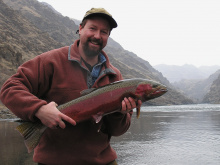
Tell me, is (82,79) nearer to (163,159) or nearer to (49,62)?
(49,62)

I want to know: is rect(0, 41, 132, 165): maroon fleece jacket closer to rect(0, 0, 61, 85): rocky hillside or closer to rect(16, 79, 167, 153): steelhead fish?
rect(16, 79, 167, 153): steelhead fish

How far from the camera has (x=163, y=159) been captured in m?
10.4

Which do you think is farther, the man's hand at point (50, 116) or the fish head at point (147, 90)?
the fish head at point (147, 90)

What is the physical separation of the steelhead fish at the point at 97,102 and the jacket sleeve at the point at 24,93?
0.47 feet

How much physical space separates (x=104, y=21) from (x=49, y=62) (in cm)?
78

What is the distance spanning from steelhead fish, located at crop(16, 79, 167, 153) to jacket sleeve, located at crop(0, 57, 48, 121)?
143mm

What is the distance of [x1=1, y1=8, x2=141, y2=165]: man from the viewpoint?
2.20 meters

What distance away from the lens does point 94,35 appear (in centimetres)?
269

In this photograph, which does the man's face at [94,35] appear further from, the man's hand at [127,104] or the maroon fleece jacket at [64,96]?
the man's hand at [127,104]

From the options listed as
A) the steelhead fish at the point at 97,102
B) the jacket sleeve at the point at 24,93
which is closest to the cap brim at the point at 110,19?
the steelhead fish at the point at 97,102

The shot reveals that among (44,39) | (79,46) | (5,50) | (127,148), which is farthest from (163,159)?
(44,39)

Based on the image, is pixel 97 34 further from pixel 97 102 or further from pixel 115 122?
pixel 115 122

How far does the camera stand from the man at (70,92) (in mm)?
2203

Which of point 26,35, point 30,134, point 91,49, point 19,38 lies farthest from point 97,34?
point 26,35
